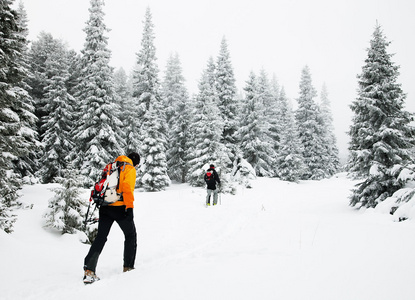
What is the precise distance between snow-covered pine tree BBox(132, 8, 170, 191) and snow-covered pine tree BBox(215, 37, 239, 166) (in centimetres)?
641

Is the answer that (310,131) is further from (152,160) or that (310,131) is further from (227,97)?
(152,160)

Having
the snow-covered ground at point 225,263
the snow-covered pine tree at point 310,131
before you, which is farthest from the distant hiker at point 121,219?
the snow-covered pine tree at point 310,131

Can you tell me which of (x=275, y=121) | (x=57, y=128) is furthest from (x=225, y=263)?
(x=275, y=121)

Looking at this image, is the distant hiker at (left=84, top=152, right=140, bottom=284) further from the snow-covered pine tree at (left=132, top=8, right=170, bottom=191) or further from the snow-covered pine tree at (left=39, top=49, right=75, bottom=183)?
the snow-covered pine tree at (left=39, top=49, right=75, bottom=183)

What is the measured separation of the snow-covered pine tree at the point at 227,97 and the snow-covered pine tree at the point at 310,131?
37.6 ft

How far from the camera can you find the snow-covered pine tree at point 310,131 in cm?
3359

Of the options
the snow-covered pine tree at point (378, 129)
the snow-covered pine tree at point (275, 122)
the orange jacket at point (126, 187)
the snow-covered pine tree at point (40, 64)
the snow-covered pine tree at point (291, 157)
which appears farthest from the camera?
the snow-covered pine tree at point (275, 122)

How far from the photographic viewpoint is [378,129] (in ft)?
39.2

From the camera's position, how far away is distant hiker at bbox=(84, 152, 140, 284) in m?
4.27

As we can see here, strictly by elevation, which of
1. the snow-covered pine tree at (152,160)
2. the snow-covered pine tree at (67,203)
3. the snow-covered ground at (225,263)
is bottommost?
the snow-covered ground at (225,263)

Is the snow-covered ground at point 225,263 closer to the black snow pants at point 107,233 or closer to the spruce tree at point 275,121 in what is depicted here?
the black snow pants at point 107,233

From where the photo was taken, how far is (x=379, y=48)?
1227 cm

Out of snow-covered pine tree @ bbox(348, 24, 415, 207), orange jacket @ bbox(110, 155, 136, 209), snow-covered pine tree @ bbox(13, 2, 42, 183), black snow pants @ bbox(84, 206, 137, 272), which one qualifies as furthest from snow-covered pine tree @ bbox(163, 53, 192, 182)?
orange jacket @ bbox(110, 155, 136, 209)

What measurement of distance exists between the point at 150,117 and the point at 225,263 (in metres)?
20.1
